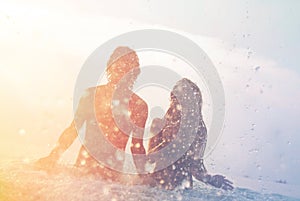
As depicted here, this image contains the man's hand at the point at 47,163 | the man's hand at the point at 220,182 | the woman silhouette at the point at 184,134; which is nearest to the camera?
the man's hand at the point at 47,163

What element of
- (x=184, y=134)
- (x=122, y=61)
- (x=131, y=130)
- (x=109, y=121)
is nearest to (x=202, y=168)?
(x=184, y=134)

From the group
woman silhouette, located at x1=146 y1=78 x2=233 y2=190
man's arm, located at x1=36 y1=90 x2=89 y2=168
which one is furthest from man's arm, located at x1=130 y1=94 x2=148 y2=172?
man's arm, located at x1=36 y1=90 x2=89 y2=168

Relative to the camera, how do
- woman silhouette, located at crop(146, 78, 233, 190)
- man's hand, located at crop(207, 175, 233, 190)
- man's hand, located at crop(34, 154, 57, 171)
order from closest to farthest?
man's hand, located at crop(34, 154, 57, 171) < man's hand, located at crop(207, 175, 233, 190) < woman silhouette, located at crop(146, 78, 233, 190)

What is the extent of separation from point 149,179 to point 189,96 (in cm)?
151

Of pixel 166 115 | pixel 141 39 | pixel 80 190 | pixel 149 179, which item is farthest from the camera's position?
pixel 141 39

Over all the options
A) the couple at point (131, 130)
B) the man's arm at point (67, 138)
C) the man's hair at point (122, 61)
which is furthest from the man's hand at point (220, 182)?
the man's arm at point (67, 138)

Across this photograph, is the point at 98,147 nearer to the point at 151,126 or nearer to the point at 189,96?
the point at 151,126

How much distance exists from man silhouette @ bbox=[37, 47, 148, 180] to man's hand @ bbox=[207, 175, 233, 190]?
3.77ft

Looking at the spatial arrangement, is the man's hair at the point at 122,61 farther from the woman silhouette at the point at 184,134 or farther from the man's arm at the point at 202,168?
the man's arm at the point at 202,168

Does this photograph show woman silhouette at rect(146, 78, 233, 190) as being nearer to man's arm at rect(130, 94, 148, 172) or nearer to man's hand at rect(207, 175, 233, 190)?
man's hand at rect(207, 175, 233, 190)

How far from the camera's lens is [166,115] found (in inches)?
354

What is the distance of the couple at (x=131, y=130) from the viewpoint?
27.1ft

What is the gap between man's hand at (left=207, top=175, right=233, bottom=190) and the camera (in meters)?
8.52

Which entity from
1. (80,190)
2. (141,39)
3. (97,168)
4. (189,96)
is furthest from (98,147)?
(141,39)
